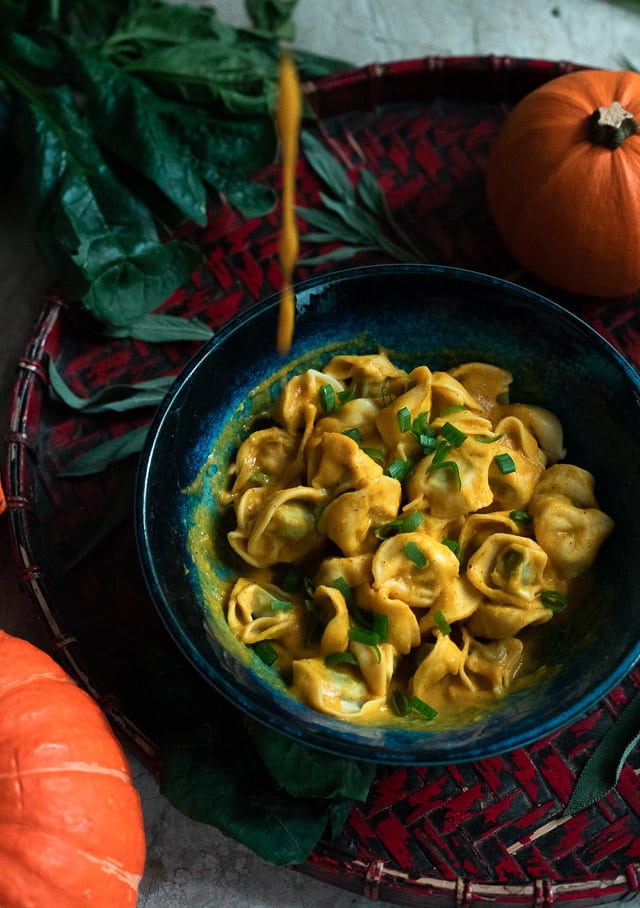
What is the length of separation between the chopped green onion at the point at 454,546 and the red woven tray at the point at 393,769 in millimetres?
515

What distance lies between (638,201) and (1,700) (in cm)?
196

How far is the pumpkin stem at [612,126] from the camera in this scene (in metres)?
2.51

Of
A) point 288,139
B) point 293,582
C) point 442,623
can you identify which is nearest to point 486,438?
point 442,623

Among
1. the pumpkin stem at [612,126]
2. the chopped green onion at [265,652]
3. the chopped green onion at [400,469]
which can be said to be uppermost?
the pumpkin stem at [612,126]

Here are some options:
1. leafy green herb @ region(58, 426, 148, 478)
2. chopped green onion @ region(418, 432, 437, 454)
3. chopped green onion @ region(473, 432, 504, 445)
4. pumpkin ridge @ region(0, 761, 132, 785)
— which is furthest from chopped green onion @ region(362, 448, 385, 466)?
pumpkin ridge @ region(0, 761, 132, 785)

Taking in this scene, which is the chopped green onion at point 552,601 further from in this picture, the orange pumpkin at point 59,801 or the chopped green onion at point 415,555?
the orange pumpkin at point 59,801

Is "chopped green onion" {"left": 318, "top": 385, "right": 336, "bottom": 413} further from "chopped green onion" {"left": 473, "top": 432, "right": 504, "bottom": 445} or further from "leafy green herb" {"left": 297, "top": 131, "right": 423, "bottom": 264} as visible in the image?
"leafy green herb" {"left": 297, "top": 131, "right": 423, "bottom": 264}

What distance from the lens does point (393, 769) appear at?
7.56ft

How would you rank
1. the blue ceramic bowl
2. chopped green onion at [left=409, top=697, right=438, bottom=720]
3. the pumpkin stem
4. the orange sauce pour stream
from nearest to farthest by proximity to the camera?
the orange sauce pour stream < the blue ceramic bowl < chopped green onion at [left=409, top=697, right=438, bottom=720] < the pumpkin stem

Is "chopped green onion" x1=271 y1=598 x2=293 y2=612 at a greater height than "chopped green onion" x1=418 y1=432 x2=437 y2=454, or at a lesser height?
lesser

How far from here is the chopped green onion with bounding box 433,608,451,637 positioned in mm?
2102

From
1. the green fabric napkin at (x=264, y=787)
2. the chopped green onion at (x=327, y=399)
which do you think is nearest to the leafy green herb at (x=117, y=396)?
the chopped green onion at (x=327, y=399)

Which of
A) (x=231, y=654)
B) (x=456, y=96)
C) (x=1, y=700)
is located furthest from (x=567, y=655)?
(x=456, y=96)

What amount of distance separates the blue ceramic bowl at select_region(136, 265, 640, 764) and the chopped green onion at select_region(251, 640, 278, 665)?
0.05 metres
